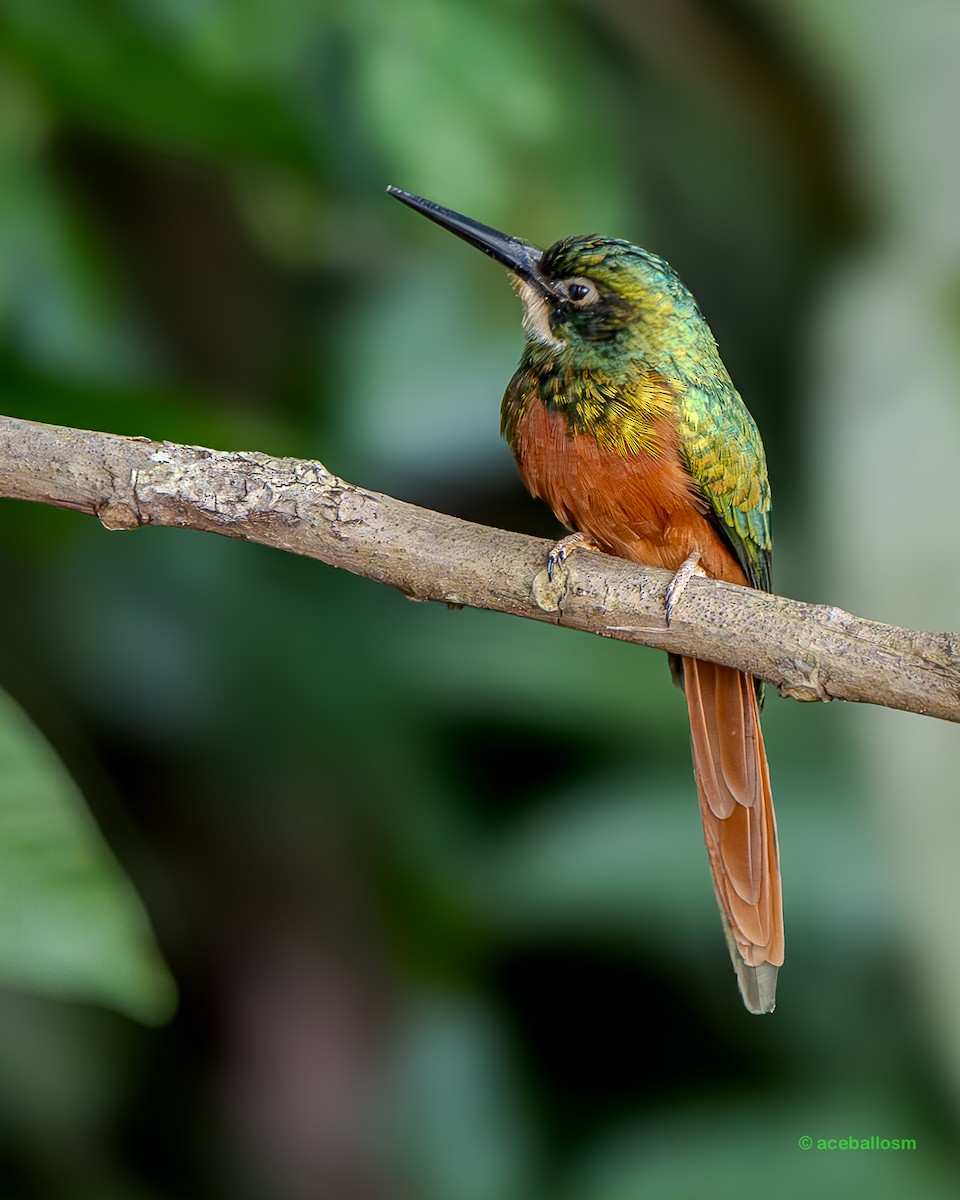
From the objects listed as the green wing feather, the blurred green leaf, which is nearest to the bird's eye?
the green wing feather

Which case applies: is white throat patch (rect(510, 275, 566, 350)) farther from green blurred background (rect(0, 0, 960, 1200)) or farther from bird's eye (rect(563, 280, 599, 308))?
green blurred background (rect(0, 0, 960, 1200))

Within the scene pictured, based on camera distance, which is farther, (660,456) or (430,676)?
(430,676)

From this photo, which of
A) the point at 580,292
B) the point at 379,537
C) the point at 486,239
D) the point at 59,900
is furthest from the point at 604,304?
the point at 59,900

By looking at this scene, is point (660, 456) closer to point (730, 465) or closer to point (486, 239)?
point (730, 465)

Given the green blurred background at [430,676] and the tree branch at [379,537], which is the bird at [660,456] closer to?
the green blurred background at [430,676]

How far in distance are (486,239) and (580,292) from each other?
125 millimetres

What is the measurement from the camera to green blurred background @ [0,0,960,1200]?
165cm

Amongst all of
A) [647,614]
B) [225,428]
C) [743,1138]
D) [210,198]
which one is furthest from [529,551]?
[210,198]

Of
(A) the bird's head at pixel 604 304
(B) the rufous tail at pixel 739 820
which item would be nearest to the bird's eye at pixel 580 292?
(A) the bird's head at pixel 604 304

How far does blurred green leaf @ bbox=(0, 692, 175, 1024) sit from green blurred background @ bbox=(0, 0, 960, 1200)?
0.77 metres

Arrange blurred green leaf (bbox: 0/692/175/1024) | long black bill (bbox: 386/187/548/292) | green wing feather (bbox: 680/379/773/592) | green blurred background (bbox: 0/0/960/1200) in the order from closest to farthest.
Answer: blurred green leaf (bbox: 0/692/175/1024), long black bill (bbox: 386/187/548/292), green wing feather (bbox: 680/379/773/592), green blurred background (bbox: 0/0/960/1200)

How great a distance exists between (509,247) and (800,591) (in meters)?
0.77

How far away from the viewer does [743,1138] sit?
183 centimetres

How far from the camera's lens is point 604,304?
5.12 ft
